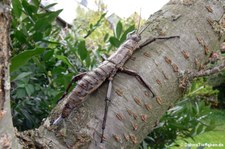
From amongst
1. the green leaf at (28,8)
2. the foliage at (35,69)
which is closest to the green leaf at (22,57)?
the foliage at (35,69)

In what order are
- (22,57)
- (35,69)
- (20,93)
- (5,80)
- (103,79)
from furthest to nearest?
(35,69) → (20,93) → (103,79) → (22,57) → (5,80)

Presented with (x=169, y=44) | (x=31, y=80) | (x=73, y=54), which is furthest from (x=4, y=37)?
(x=73, y=54)

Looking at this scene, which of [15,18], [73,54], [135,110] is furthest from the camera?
[73,54]

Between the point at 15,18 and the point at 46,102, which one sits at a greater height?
the point at 15,18

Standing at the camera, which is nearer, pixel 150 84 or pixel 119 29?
pixel 150 84

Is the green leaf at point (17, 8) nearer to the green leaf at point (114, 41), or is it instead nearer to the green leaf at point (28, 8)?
the green leaf at point (28, 8)

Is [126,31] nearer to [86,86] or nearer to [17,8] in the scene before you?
[17,8]

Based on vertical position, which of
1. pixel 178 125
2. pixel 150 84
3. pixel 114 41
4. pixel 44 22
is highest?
pixel 44 22

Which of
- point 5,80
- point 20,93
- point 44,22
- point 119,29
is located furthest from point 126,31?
point 5,80

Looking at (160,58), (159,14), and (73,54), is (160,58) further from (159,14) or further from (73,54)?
(73,54)
